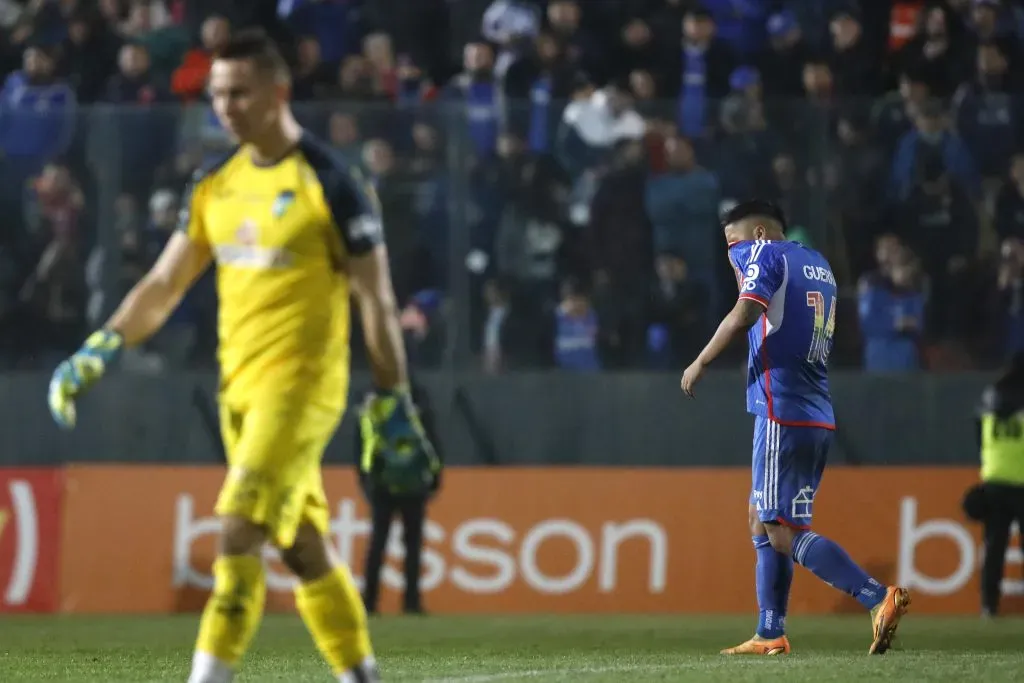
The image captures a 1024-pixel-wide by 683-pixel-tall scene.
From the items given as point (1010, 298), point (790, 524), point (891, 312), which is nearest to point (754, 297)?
point (790, 524)

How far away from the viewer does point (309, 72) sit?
53.3 ft

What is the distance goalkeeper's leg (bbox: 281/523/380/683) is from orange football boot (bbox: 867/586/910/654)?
3.61 m

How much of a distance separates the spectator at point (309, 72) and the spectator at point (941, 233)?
5.07m

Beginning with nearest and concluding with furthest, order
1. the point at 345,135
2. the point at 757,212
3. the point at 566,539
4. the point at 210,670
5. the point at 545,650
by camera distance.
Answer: the point at 210,670 < the point at 757,212 < the point at 545,650 < the point at 566,539 < the point at 345,135

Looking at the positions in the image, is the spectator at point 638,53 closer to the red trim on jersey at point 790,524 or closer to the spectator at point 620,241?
the spectator at point 620,241

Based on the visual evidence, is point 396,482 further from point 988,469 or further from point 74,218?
point 988,469

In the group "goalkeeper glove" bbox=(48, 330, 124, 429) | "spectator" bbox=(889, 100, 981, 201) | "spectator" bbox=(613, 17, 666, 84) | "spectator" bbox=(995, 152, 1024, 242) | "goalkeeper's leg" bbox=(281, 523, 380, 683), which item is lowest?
"goalkeeper's leg" bbox=(281, 523, 380, 683)

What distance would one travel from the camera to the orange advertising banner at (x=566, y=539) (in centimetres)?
1396

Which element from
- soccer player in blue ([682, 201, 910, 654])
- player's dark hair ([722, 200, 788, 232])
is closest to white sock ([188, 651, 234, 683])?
soccer player in blue ([682, 201, 910, 654])

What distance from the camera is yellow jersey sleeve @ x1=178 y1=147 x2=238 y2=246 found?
6.19 metres

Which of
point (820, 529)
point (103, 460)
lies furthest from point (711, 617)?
point (103, 460)

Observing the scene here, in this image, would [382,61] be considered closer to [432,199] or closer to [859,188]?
A: [432,199]

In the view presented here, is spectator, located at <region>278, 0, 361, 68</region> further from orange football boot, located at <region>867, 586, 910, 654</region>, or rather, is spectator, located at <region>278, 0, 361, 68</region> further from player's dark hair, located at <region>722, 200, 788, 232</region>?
orange football boot, located at <region>867, 586, 910, 654</region>

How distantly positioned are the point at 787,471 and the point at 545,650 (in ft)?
6.02
